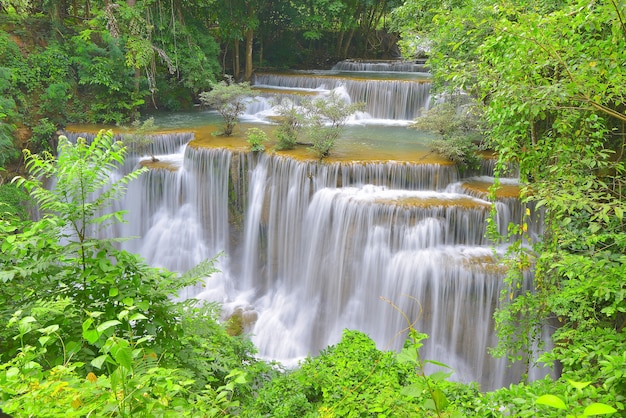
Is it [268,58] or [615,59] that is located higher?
[268,58]

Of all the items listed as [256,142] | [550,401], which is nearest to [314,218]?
[256,142]

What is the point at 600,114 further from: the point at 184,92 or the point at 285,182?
the point at 184,92

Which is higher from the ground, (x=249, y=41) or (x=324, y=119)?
(x=249, y=41)

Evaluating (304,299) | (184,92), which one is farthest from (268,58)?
(304,299)

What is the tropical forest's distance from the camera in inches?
107

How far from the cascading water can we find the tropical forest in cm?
5

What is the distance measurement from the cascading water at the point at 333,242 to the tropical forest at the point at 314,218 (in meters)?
0.05

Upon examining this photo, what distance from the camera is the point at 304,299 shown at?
927 cm

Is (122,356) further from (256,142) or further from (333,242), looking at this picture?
(256,142)

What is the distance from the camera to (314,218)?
9203 mm

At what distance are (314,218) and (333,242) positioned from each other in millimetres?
738

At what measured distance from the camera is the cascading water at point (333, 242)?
7555 mm

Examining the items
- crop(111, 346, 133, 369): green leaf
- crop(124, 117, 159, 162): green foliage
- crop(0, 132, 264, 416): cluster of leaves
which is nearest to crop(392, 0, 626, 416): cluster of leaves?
crop(0, 132, 264, 416): cluster of leaves

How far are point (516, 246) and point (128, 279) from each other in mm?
3869
